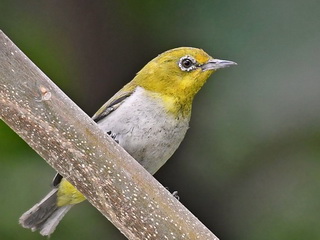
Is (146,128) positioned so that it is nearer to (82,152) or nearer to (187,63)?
(187,63)

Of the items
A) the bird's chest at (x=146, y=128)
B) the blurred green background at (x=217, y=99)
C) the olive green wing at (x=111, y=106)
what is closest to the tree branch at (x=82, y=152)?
the bird's chest at (x=146, y=128)

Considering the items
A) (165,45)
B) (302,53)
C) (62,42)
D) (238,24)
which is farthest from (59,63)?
(302,53)

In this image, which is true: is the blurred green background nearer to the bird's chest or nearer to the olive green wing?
the olive green wing

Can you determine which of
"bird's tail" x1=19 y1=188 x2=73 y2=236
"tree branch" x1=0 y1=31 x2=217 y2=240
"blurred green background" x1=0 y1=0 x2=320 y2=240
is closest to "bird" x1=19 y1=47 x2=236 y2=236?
"bird's tail" x1=19 y1=188 x2=73 y2=236

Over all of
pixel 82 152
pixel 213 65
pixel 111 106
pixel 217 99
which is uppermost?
pixel 82 152

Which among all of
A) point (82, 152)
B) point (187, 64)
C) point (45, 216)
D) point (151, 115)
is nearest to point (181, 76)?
point (187, 64)

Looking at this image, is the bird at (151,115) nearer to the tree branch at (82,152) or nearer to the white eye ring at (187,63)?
the white eye ring at (187,63)
